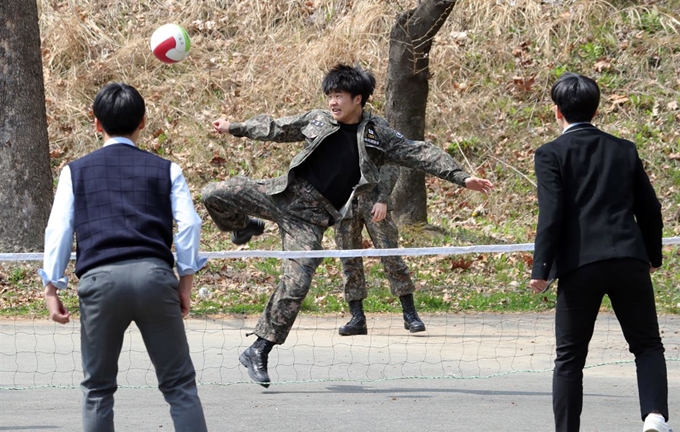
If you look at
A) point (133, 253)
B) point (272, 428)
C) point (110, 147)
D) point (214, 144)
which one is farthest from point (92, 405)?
point (214, 144)

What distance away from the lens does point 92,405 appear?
434cm

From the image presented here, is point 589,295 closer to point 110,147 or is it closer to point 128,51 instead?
point 110,147

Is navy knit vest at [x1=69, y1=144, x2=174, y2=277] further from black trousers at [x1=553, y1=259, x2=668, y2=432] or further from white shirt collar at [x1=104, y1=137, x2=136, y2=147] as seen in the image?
black trousers at [x1=553, y1=259, x2=668, y2=432]

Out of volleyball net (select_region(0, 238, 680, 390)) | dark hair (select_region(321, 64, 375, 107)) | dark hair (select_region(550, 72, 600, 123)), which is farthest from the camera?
volleyball net (select_region(0, 238, 680, 390))

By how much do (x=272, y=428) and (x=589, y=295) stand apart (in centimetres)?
206

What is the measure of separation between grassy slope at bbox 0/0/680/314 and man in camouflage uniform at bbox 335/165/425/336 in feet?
10.7

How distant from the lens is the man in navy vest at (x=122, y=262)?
427 centimetres

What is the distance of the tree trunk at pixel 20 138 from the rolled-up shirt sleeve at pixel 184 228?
6.79 metres

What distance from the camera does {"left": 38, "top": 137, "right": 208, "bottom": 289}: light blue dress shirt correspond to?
14.2ft

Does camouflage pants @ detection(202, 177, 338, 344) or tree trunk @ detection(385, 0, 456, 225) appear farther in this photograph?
tree trunk @ detection(385, 0, 456, 225)

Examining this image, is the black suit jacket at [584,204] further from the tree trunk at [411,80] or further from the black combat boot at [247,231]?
the tree trunk at [411,80]

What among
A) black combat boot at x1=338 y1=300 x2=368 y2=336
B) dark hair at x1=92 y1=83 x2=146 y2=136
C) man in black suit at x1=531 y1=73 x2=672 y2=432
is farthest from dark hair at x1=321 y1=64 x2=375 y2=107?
dark hair at x1=92 y1=83 x2=146 y2=136

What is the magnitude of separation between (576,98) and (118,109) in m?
2.30

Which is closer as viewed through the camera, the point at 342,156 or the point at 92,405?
the point at 92,405
